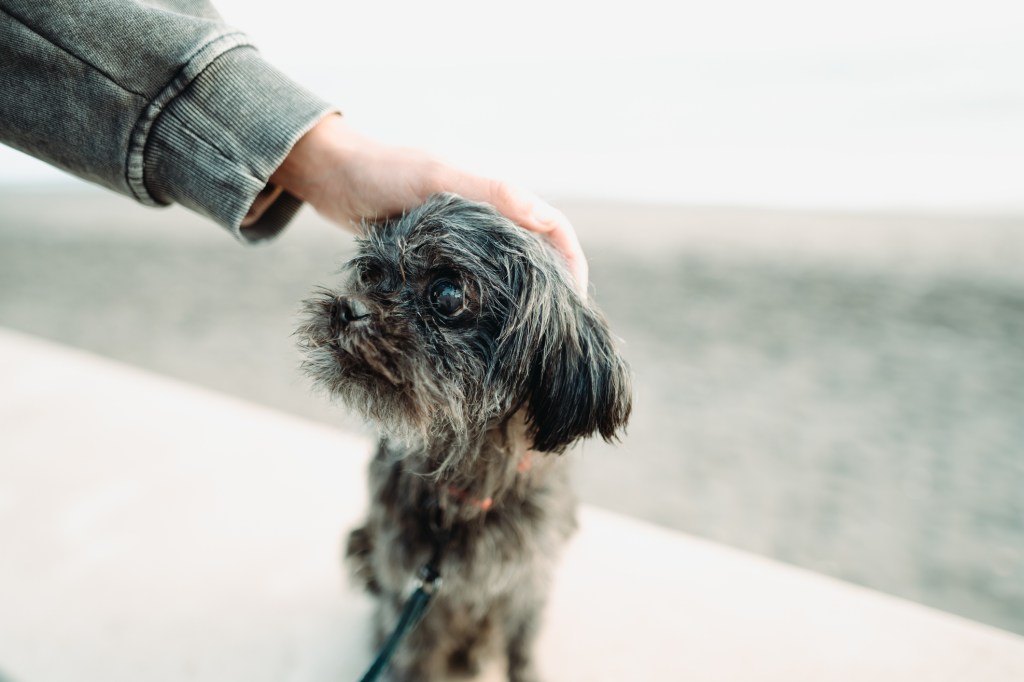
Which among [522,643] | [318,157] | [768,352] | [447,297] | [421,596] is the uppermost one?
[768,352]

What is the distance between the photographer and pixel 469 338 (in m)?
1.24

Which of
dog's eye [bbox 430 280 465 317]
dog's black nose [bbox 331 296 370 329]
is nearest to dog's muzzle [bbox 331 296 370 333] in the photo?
dog's black nose [bbox 331 296 370 329]

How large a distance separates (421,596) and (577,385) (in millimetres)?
582

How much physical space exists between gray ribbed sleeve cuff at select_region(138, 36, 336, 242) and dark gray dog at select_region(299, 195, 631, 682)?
0.25 m

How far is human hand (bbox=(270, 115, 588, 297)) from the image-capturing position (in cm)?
132

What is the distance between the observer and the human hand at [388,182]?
132cm

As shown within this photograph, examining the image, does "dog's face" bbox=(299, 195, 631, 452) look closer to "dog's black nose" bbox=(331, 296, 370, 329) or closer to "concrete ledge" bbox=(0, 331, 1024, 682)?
"dog's black nose" bbox=(331, 296, 370, 329)

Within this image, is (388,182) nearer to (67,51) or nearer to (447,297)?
(447,297)

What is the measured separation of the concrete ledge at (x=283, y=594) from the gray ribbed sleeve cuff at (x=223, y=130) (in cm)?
113

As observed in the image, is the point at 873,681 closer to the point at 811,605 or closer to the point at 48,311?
the point at 811,605

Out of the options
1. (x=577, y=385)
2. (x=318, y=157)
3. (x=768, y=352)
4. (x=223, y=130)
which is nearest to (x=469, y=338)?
(x=577, y=385)

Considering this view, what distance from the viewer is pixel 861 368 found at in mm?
3633

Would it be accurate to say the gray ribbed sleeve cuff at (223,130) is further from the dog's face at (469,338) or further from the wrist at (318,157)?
the dog's face at (469,338)

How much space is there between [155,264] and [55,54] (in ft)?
16.9
